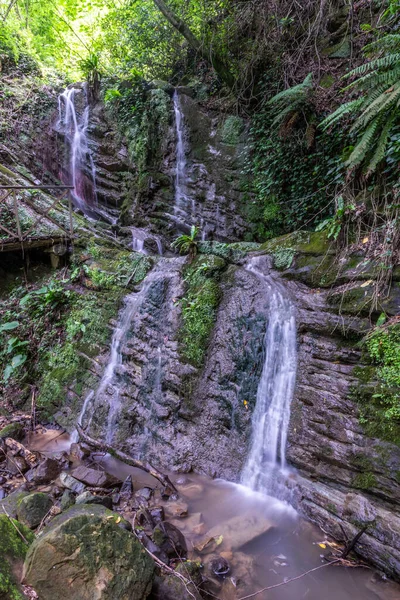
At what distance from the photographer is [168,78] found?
1161cm

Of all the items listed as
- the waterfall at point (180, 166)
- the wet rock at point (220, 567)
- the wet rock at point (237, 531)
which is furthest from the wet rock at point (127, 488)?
the waterfall at point (180, 166)

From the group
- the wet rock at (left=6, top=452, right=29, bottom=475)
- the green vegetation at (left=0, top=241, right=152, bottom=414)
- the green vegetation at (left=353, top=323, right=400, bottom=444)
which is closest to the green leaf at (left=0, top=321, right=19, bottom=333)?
the green vegetation at (left=0, top=241, right=152, bottom=414)

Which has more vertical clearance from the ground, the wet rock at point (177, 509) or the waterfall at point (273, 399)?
the waterfall at point (273, 399)

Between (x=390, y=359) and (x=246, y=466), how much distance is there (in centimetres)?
213

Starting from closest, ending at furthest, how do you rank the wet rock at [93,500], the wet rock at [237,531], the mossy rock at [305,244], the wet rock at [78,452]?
the wet rock at [237,531] < the wet rock at [93,500] < the wet rock at [78,452] < the mossy rock at [305,244]

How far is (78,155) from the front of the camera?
1070cm

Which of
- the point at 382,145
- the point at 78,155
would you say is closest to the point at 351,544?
the point at 382,145

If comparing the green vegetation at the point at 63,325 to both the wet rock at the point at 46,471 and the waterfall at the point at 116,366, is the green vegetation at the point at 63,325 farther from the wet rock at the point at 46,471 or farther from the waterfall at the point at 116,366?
the wet rock at the point at 46,471

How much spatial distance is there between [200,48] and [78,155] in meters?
4.82

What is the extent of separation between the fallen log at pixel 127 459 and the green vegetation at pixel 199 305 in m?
1.47

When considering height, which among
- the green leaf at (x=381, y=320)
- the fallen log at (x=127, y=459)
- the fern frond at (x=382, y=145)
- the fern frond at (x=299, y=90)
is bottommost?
the fallen log at (x=127, y=459)

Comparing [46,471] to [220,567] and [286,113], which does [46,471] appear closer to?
[220,567]

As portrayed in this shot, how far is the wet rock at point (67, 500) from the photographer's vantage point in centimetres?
336

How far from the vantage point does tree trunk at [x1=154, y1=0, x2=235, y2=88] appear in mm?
8156
